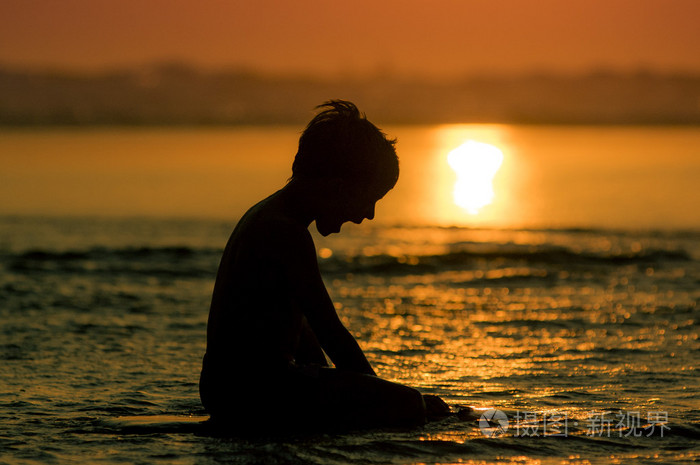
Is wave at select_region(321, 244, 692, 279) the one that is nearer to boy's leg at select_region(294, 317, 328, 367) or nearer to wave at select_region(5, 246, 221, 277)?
wave at select_region(5, 246, 221, 277)

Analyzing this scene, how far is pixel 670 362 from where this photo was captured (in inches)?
288

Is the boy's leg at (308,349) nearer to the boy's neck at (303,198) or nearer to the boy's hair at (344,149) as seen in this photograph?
the boy's neck at (303,198)

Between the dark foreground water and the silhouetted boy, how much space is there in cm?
23

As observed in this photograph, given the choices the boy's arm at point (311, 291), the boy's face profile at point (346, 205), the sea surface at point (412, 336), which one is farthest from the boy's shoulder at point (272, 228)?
the sea surface at point (412, 336)

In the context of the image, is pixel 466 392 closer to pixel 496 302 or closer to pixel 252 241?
pixel 252 241

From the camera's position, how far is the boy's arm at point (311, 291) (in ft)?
15.1

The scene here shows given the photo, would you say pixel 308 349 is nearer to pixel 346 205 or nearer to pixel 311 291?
pixel 311 291

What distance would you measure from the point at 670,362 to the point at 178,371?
12.6 feet

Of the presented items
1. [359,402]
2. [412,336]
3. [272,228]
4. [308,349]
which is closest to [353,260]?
[412,336]

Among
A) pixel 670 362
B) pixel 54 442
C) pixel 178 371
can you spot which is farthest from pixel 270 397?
pixel 670 362

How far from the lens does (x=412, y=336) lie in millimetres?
8734

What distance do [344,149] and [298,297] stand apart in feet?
2.53

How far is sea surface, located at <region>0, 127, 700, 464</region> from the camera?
16.1ft

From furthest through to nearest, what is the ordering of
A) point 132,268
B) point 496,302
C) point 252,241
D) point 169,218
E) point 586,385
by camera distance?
point 169,218 < point 132,268 < point 496,302 < point 586,385 < point 252,241
